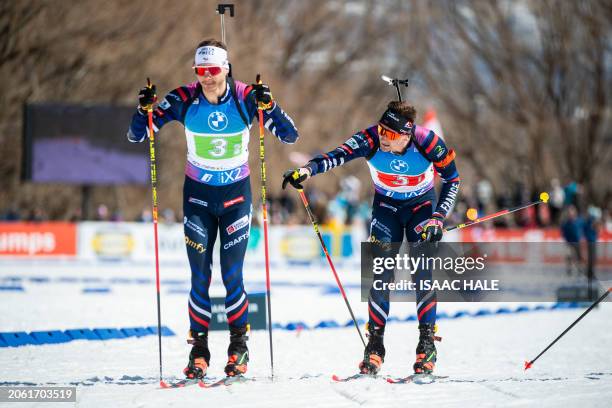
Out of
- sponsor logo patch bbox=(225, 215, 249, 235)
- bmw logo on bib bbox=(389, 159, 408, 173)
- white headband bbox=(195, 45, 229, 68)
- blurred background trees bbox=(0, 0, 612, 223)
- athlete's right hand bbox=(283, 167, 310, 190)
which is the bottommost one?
sponsor logo patch bbox=(225, 215, 249, 235)

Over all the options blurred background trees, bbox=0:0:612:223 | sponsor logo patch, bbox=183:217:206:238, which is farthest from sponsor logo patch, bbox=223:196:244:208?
blurred background trees, bbox=0:0:612:223

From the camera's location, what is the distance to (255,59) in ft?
128

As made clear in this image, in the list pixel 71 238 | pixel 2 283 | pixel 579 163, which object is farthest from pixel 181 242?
pixel 579 163

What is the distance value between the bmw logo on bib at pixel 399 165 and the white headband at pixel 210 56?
1547 mm

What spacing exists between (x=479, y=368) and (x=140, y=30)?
28513 millimetres

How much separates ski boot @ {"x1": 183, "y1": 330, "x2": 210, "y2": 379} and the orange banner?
18330 mm

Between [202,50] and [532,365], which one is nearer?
[202,50]

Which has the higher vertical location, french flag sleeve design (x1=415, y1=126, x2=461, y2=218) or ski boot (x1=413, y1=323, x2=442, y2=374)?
french flag sleeve design (x1=415, y1=126, x2=461, y2=218)

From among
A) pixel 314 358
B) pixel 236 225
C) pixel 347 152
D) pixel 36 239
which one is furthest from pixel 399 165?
pixel 36 239

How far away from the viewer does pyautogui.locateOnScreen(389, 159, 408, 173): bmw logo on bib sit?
8023 mm

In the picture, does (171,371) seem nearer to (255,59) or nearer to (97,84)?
(97,84)

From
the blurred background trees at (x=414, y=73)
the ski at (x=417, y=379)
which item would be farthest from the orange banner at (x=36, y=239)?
the ski at (x=417, y=379)

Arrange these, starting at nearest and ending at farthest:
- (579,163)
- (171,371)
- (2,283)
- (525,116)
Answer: (171,371), (2,283), (579,163), (525,116)

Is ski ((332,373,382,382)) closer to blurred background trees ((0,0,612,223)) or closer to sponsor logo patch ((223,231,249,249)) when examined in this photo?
sponsor logo patch ((223,231,249,249))
